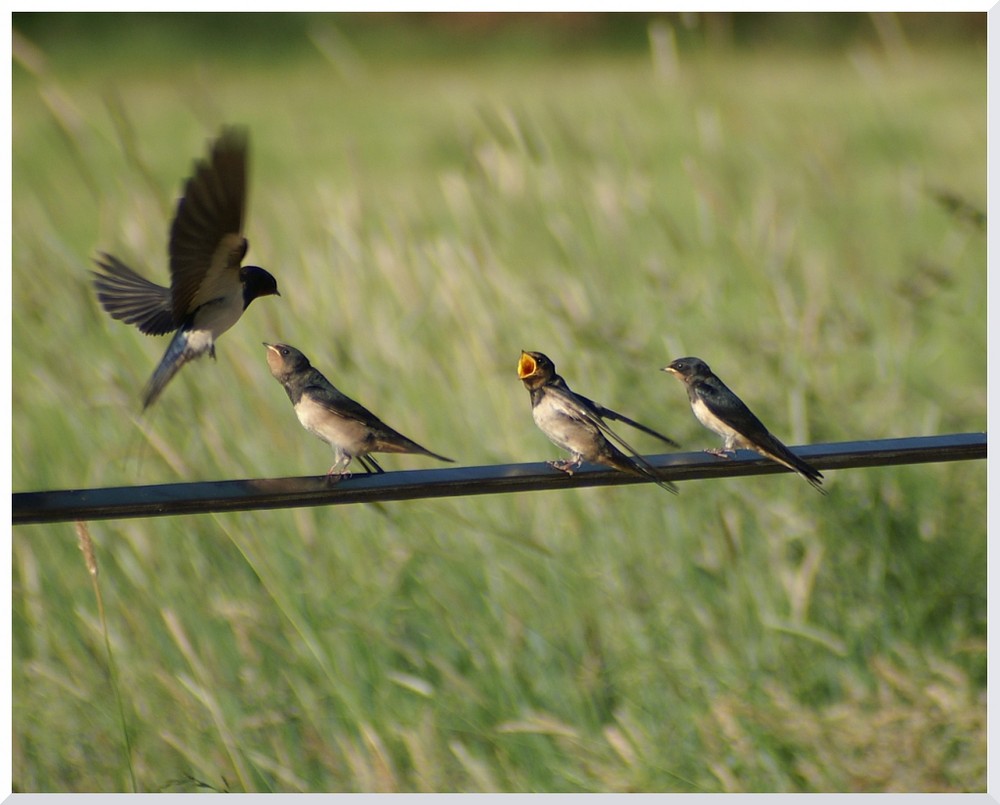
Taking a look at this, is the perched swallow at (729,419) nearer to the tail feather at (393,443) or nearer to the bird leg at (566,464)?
the bird leg at (566,464)

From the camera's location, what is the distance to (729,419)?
1.58 m

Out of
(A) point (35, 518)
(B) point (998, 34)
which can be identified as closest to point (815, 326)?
(B) point (998, 34)

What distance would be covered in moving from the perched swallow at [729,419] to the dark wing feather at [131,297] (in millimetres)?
715

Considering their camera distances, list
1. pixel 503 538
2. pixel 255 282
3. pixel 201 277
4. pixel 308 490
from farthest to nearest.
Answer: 1. pixel 503 538
2. pixel 255 282
3. pixel 201 277
4. pixel 308 490

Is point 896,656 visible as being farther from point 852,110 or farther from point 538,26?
point 538,26

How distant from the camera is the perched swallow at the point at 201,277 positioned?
4.06 ft

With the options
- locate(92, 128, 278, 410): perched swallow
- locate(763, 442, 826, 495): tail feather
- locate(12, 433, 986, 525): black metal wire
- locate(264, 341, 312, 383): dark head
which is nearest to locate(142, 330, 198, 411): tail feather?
locate(92, 128, 278, 410): perched swallow

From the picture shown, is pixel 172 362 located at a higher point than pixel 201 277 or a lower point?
lower

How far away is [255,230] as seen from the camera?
229cm

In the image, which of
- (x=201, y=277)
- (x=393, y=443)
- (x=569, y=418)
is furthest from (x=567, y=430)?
(x=201, y=277)

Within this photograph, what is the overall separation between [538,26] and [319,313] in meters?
3.81

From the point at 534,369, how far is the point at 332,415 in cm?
24

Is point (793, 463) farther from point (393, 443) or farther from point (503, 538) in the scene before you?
point (503, 538)

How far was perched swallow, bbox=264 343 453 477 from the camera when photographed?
4.65 feet
